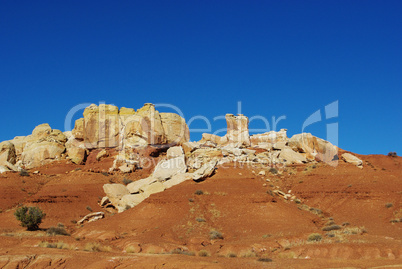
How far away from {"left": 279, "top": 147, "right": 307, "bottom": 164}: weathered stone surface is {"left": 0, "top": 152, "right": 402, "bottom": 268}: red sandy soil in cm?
311

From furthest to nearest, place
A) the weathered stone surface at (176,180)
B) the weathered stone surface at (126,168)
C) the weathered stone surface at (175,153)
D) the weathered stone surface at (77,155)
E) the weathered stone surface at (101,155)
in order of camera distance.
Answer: the weathered stone surface at (77,155) → the weathered stone surface at (101,155) → the weathered stone surface at (126,168) → the weathered stone surface at (175,153) → the weathered stone surface at (176,180)

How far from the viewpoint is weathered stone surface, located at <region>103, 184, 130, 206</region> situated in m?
37.8

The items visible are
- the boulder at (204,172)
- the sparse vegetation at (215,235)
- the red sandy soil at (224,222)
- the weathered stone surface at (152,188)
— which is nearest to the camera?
the red sandy soil at (224,222)

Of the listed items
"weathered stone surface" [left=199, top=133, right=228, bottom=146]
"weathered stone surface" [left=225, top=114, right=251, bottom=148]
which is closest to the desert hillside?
"weathered stone surface" [left=225, top=114, right=251, bottom=148]

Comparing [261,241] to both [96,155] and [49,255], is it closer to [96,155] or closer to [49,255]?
[49,255]

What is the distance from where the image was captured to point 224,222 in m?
29.8

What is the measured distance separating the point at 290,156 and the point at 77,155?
32.6 metres

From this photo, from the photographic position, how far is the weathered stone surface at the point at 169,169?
129ft

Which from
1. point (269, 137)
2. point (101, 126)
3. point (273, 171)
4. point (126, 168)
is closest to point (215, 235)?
point (273, 171)

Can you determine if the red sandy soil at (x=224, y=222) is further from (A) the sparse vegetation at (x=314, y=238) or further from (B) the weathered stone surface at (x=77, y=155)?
(B) the weathered stone surface at (x=77, y=155)

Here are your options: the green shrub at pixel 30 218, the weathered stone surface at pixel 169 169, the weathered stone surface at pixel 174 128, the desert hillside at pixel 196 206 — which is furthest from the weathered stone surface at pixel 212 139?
the green shrub at pixel 30 218

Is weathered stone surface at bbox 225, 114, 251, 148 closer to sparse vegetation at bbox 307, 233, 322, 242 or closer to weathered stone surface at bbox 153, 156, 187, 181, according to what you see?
weathered stone surface at bbox 153, 156, 187, 181

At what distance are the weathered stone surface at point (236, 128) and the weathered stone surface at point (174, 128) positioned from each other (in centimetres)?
732

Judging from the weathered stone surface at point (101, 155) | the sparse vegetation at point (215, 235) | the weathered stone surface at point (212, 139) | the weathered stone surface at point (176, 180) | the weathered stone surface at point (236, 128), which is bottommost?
the sparse vegetation at point (215, 235)
